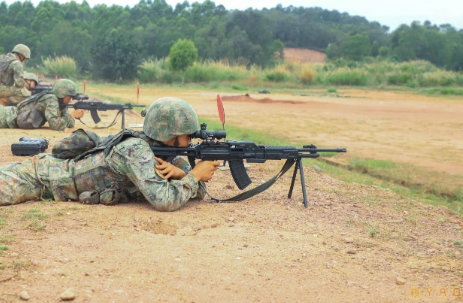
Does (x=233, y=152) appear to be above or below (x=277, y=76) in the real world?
below

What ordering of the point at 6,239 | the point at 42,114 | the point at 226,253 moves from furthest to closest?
1. the point at 42,114
2. the point at 226,253
3. the point at 6,239

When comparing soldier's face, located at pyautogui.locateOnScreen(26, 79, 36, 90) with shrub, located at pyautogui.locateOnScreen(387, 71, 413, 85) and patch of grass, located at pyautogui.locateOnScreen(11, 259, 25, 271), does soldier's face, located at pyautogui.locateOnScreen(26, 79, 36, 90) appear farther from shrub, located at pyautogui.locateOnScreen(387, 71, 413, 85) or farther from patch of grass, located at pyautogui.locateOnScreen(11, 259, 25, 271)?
shrub, located at pyautogui.locateOnScreen(387, 71, 413, 85)

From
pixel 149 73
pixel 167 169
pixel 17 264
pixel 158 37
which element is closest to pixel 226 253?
pixel 167 169

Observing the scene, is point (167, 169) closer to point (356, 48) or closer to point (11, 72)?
point (11, 72)

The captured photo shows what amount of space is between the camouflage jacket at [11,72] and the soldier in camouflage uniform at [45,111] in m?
2.39

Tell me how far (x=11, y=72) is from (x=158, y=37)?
4148 cm

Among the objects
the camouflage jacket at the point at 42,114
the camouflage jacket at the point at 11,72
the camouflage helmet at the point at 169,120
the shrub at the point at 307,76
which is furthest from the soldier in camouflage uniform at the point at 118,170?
the shrub at the point at 307,76

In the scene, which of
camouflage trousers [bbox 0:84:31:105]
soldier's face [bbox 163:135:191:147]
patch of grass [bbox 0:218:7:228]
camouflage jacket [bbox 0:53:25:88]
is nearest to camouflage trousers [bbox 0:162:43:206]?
patch of grass [bbox 0:218:7:228]

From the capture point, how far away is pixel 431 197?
8555mm

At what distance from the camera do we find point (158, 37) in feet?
178

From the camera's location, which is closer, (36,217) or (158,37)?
(36,217)

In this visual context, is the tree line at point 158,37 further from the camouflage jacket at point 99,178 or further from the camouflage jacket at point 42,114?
the camouflage jacket at point 99,178

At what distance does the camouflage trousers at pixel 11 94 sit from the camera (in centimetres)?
1388

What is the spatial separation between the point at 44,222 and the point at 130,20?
62432mm
